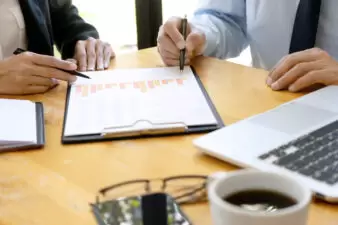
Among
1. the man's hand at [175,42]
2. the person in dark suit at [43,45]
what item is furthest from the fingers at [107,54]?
the man's hand at [175,42]

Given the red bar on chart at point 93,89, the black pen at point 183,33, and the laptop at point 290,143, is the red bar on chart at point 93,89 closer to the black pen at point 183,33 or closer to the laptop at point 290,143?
the black pen at point 183,33

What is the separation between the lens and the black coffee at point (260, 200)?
0.60m

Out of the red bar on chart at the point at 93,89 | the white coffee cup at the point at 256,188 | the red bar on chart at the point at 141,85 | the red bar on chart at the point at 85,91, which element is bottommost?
the red bar on chart at the point at 85,91

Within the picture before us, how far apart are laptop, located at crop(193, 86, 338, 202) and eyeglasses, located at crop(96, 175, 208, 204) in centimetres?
8

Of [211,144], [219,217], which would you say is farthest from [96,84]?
[219,217]

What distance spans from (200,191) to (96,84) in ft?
1.71

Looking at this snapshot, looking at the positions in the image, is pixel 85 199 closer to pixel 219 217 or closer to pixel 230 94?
pixel 219 217

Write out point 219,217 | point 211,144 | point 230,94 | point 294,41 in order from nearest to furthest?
point 219,217 → point 211,144 → point 230,94 → point 294,41

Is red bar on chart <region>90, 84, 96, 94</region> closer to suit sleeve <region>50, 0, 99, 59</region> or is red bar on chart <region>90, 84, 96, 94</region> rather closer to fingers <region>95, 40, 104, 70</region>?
fingers <region>95, 40, 104, 70</region>

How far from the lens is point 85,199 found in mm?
796

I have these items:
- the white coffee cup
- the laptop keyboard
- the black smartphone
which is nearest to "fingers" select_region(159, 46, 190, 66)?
the laptop keyboard

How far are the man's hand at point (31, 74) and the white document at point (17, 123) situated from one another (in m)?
0.09

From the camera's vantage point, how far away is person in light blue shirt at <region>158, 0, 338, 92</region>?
1.37m

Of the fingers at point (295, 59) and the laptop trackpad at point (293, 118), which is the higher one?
the fingers at point (295, 59)
